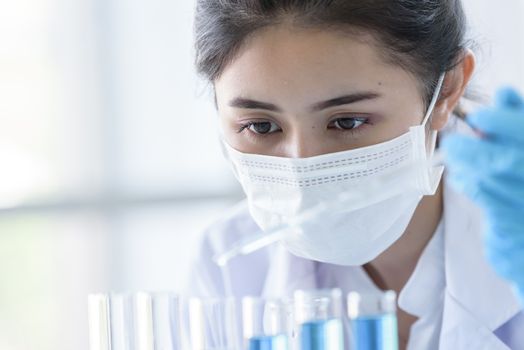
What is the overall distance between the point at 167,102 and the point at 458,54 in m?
1.84

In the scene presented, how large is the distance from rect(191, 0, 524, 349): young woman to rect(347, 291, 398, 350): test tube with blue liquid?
1.08ft

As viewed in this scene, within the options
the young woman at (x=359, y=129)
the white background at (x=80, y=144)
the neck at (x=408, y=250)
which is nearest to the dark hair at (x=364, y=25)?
the young woman at (x=359, y=129)

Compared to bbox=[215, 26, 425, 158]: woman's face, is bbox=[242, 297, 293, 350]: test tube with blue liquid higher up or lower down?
lower down

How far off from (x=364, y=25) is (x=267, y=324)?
525 mm

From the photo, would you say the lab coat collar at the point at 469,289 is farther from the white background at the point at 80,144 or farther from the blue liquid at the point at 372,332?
the white background at the point at 80,144

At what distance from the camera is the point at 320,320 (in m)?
1.09

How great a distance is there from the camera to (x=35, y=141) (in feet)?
10.5

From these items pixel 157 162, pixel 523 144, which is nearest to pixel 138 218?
pixel 157 162

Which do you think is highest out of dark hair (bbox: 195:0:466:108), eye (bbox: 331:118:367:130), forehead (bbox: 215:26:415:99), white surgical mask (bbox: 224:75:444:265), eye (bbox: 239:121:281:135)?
dark hair (bbox: 195:0:466:108)

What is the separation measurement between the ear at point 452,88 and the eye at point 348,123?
17 cm

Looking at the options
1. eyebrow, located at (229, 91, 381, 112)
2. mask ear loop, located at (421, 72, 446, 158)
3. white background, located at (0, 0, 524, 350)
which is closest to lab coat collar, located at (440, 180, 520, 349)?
mask ear loop, located at (421, 72, 446, 158)

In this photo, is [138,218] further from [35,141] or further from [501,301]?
[501,301]

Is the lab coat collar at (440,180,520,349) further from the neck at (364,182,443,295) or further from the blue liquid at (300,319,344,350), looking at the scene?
the blue liquid at (300,319,344,350)

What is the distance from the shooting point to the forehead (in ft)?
4.48
